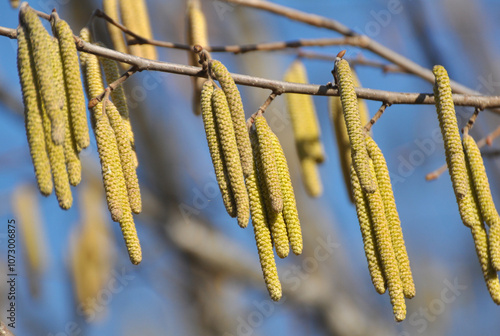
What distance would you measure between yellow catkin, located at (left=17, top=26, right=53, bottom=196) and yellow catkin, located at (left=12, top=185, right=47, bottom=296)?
189cm

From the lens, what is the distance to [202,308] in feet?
14.9

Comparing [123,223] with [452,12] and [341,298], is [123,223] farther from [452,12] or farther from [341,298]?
[452,12]

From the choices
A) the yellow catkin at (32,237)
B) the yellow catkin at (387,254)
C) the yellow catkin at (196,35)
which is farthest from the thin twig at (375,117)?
the yellow catkin at (32,237)

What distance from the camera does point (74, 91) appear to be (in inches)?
44.9

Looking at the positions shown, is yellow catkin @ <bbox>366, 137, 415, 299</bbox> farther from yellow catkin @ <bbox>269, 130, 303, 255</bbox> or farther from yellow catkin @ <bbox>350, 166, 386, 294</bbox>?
yellow catkin @ <bbox>269, 130, 303, 255</bbox>

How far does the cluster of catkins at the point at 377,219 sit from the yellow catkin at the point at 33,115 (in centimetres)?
63

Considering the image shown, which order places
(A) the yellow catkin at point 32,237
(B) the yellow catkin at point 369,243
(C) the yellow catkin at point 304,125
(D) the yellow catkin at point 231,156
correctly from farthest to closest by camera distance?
(A) the yellow catkin at point 32,237, (C) the yellow catkin at point 304,125, (B) the yellow catkin at point 369,243, (D) the yellow catkin at point 231,156

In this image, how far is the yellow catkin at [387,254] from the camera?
1.29 metres

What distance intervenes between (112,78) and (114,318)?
395 centimetres

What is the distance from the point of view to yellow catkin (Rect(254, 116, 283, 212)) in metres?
1.25

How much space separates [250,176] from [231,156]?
0.09 meters

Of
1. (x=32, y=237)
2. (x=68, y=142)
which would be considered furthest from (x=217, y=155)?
(x=32, y=237)

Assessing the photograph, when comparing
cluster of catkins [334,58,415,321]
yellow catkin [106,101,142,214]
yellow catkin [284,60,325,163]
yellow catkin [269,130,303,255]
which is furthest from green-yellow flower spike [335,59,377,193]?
yellow catkin [284,60,325,163]

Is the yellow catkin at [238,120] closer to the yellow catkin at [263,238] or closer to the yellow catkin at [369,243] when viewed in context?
the yellow catkin at [263,238]
